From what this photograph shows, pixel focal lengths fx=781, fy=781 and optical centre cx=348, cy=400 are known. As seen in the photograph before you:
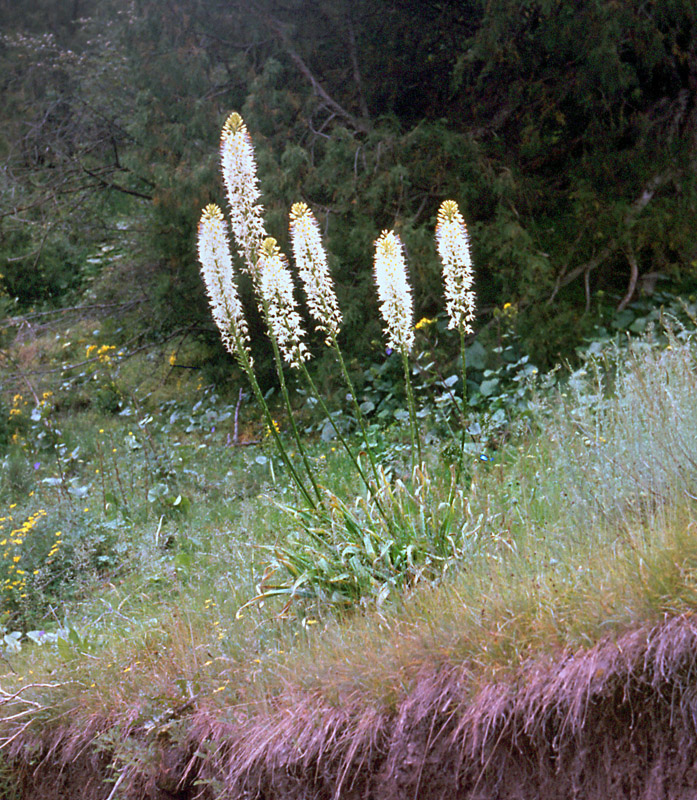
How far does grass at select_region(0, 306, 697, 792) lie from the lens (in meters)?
2.66

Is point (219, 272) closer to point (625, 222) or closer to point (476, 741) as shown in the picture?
point (476, 741)

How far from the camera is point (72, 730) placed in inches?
133

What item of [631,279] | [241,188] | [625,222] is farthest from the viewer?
[631,279]

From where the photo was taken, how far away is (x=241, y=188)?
135 inches

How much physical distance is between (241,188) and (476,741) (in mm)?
2400

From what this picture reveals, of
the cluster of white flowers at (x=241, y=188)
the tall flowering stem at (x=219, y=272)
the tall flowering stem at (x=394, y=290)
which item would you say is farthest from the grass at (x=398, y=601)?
the cluster of white flowers at (x=241, y=188)

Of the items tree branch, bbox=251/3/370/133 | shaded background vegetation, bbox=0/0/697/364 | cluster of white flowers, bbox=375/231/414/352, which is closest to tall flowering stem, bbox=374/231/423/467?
cluster of white flowers, bbox=375/231/414/352

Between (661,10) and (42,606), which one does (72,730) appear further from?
(661,10)

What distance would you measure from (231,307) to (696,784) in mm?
2466

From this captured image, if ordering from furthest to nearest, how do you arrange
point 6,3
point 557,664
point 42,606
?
point 6,3, point 42,606, point 557,664

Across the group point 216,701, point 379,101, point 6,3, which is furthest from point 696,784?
point 6,3

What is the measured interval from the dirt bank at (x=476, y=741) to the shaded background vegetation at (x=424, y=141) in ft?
13.6

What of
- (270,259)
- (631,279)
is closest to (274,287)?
(270,259)

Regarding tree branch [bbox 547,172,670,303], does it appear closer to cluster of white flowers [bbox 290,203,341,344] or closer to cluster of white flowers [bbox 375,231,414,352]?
cluster of white flowers [bbox 375,231,414,352]
